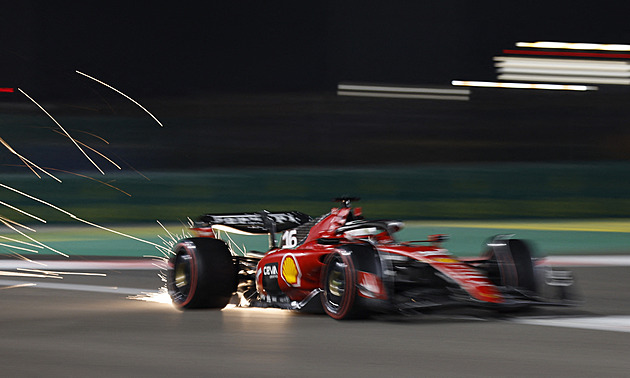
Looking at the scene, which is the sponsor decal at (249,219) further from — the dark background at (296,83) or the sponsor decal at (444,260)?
the dark background at (296,83)

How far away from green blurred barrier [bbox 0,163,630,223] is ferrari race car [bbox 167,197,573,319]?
10.2m

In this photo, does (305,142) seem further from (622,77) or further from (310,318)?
(310,318)

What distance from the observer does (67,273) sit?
40.8 feet

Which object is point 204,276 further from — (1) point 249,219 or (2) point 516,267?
(2) point 516,267

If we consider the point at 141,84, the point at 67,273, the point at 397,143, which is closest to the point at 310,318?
the point at 67,273

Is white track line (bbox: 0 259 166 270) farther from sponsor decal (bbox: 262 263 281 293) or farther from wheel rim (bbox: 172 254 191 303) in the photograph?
sponsor decal (bbox: 262 263 281 293)

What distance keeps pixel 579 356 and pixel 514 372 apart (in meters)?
0.75

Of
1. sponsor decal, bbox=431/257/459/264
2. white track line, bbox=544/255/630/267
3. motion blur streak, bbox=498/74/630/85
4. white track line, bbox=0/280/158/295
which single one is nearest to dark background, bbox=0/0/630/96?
motion blur streak, bbox=498/74/630/85

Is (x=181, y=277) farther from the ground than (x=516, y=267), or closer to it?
farther from the ground

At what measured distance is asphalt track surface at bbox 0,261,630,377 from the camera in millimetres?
5535

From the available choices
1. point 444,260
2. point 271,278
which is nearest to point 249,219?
point 271,278

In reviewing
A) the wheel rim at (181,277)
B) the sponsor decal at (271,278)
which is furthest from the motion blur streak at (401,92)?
the sponsor decal at (271,278)

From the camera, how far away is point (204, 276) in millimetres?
8555

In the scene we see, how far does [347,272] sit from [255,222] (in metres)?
1.94
